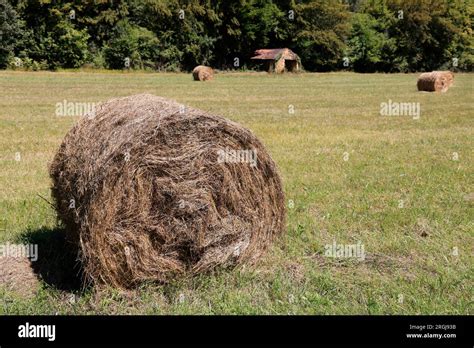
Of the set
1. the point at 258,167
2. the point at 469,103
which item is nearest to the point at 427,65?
the point at 469,103

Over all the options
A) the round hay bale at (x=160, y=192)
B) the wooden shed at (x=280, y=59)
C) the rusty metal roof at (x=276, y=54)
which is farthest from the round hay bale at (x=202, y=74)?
the round hay bale at (x=160, y=192)

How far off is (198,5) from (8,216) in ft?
179

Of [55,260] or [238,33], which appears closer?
[55,260]

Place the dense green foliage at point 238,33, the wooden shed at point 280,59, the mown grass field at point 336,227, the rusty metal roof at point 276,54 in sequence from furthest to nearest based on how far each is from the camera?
the rusty metal roof at point 276,54, the wooden shed at point 280,59, the dense green foliage at point 238,33, the mown grass field at point 336,227

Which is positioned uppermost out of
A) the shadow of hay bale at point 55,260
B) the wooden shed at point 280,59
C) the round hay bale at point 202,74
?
the wooden shed at point 280,59

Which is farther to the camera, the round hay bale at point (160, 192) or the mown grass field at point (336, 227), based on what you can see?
the round hay bale at point (160, 192)

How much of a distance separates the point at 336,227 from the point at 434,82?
24.3 m

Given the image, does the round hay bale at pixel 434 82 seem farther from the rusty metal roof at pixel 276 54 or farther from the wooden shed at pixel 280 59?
the rusty metal roof at pixel 276 54

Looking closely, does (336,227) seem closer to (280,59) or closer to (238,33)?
(280,59)

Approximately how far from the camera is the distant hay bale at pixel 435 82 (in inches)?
1157

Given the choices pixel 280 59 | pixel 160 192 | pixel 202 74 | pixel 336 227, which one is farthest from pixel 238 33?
pixel 160 192

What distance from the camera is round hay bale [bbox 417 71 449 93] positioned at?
96.4ft

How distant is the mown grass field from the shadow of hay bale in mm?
100

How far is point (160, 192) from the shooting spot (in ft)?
18.5
